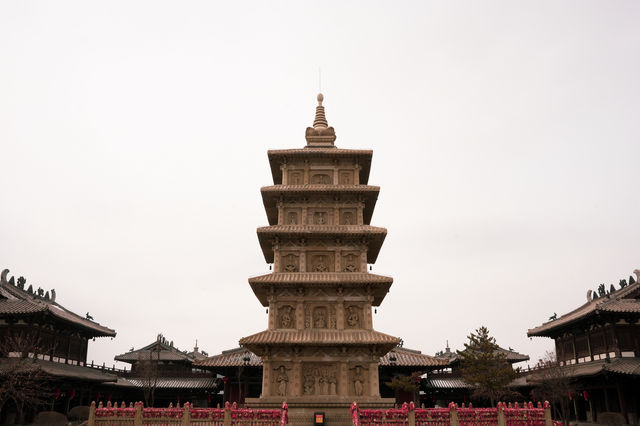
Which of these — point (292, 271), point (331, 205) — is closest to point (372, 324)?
point (292, 271)

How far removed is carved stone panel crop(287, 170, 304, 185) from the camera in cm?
3284

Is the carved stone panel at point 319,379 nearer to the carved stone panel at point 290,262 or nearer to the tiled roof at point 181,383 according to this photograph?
the carved stone panel at point 290,262

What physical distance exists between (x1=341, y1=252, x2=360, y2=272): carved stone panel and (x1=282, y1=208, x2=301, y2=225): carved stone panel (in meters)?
3.70

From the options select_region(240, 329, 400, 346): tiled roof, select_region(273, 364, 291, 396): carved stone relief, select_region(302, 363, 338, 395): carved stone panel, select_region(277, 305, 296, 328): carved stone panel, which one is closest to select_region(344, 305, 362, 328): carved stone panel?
select_region(240, 329, 400, 346): tiled roof

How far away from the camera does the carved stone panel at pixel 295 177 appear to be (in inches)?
1293

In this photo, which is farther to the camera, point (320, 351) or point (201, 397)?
point (201, 397)

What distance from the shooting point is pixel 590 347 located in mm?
41469

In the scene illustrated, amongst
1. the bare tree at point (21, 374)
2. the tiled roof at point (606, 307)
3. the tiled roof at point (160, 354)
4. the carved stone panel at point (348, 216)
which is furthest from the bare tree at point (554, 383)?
→ the bare tree at point (21, 374)

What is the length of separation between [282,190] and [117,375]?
105 feet

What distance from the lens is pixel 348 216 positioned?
104ft

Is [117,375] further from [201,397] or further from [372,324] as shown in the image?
[372,324]

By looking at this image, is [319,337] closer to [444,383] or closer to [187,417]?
[187,417]

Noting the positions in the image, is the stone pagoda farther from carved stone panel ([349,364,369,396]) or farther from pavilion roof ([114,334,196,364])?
pavilion roof ([114,334,196,364])

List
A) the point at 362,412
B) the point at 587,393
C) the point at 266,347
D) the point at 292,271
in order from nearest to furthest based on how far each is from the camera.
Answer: the point at 362,412
the point at 266,347
the point at 292,271
the point at 587,393
